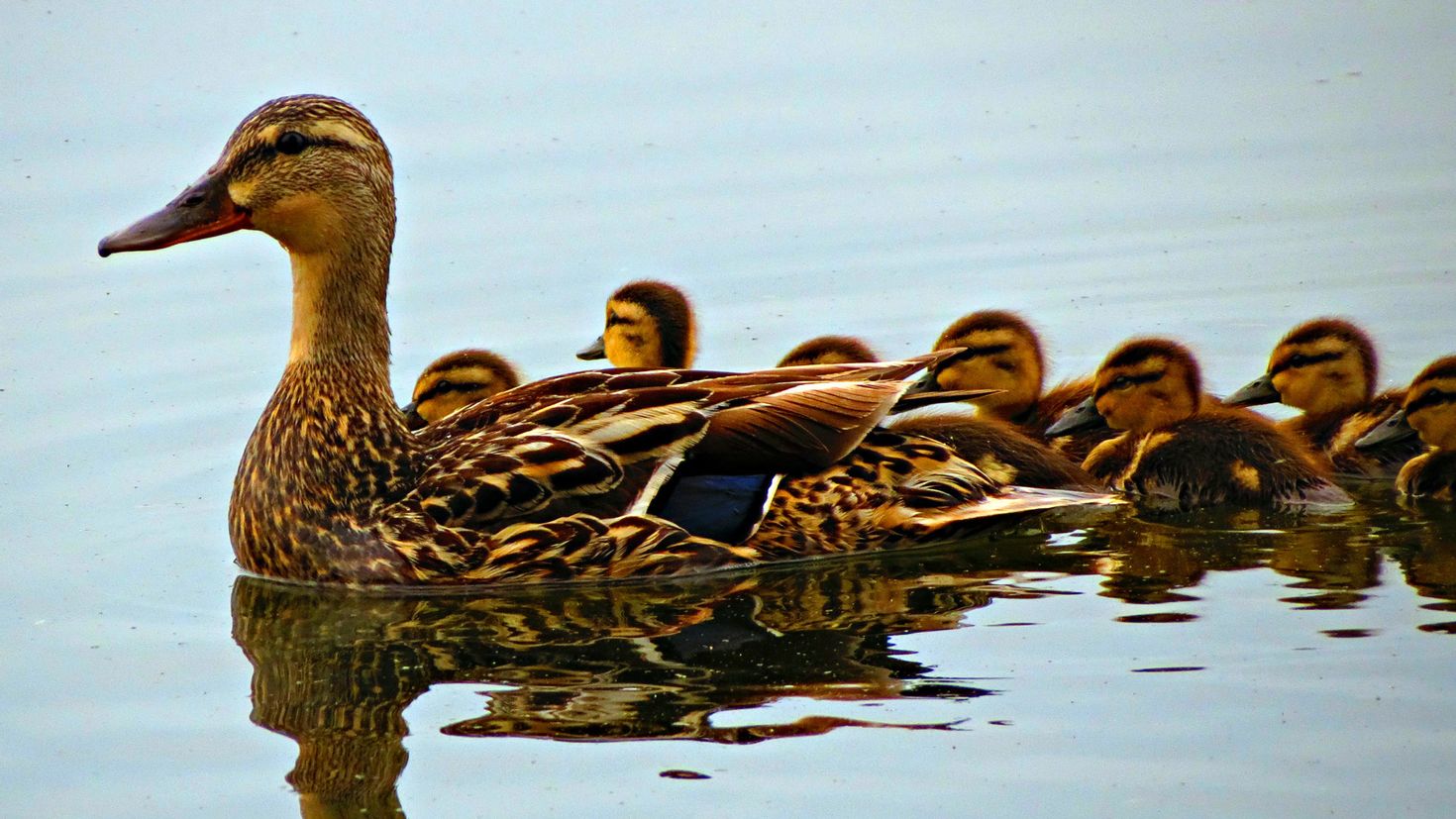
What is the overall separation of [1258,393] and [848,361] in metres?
1.51

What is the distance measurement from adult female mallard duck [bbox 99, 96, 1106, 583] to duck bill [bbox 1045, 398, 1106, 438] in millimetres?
1066

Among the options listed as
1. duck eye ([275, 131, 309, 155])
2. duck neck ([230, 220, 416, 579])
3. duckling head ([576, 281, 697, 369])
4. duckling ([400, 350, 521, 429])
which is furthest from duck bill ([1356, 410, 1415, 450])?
duck eye ([275, 131, 309, 155])

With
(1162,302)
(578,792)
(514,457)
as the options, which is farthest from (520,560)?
(1162,302)

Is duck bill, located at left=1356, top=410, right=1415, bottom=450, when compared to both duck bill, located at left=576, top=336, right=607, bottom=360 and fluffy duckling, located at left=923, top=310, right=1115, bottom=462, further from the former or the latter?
duck bill, located at left=576, top=336, right=607, bottom=360

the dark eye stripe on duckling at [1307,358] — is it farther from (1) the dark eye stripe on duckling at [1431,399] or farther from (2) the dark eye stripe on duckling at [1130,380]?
(1) the dark eye stripe on duckling at [1431,399]

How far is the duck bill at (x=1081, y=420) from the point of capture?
26.2 ft

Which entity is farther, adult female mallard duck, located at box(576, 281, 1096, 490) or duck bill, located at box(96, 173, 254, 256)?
adult female mallard duck, located at box(576, 281, 1096, 490)

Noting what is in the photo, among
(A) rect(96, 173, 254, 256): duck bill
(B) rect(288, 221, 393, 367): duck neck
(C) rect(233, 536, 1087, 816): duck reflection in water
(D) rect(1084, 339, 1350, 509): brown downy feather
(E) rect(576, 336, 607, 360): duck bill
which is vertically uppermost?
(A) rect(96, 173, 254, 256): duck bill

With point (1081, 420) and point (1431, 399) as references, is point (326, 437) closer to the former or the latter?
point (1081, 420)

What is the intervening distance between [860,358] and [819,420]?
1.20 m

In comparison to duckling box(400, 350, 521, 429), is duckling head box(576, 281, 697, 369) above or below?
above

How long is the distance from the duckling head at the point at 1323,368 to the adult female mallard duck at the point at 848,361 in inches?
37.2

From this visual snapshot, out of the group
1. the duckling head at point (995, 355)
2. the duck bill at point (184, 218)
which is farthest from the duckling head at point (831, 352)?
the duck bill at point (184, 218)

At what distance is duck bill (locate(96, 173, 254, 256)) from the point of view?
6793 mm
